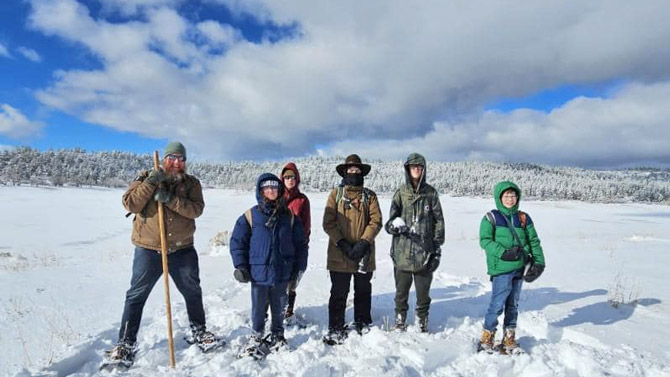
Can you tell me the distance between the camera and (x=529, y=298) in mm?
6098

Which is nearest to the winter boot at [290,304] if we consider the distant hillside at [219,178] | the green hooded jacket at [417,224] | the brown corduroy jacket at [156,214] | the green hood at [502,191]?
the green hooded jacket at [417,224]

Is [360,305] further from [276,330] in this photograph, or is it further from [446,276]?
[446,276]

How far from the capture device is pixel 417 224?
4328 mm

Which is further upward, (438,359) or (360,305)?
(360,305)

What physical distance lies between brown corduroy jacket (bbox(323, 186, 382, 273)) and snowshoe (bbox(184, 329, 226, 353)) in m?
1.52

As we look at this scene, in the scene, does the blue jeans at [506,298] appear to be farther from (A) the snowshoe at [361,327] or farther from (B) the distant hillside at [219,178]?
(B) the distant hillside at [219,178]

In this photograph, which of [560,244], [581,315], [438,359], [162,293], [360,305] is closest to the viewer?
[438,359]

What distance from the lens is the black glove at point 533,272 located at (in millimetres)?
3887

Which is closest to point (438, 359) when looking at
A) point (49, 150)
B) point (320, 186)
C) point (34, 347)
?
point (34, 347)

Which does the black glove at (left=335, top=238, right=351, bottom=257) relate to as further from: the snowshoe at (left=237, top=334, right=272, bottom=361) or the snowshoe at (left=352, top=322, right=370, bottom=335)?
the snowshoe at (left=237, top=334, right=272, bottom=361)

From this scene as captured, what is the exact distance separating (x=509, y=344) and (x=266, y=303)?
282cm

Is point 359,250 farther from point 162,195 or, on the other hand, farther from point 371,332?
point 162,195

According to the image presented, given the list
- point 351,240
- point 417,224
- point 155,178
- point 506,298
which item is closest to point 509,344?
point 506,298

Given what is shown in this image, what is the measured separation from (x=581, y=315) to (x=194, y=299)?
558 cm
